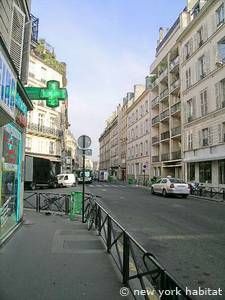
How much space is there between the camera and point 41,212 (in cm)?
1424

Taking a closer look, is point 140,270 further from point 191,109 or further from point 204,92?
point 191,109

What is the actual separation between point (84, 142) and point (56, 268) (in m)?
6.57

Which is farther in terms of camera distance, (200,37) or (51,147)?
(51,147)

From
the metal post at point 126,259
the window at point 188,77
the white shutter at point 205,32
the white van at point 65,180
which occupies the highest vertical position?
the white shutter at point 205,32

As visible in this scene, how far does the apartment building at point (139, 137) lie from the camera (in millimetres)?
52875

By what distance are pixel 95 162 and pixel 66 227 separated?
6614 inches

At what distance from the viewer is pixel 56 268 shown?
18.9 feet

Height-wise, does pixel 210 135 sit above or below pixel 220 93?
below

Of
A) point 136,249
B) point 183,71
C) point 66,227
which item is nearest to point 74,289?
point 136,249

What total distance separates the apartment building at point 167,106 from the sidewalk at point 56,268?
29210 millimetres

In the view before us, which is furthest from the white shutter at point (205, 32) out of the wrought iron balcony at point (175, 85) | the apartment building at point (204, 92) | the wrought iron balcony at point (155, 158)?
the wrought iron balcony at point (155, 158)

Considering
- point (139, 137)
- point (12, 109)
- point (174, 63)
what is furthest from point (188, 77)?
point (12, 109)

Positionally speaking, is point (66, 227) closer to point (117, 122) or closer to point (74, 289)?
point (74, 289)

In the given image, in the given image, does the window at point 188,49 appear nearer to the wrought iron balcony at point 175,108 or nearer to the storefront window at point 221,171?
the wrought iron balcony at point 175,108
